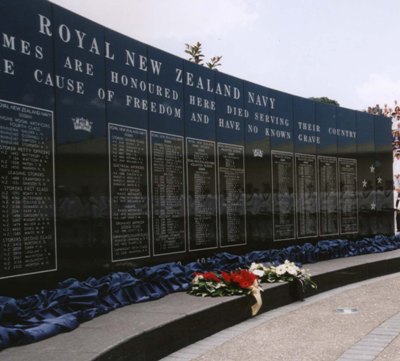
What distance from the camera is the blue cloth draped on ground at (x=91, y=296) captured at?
5523mm

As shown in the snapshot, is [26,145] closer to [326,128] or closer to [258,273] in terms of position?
[258,273]

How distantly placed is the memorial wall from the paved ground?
1869mm

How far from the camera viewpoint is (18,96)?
6.80m

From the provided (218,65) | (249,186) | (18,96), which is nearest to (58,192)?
(18,96)

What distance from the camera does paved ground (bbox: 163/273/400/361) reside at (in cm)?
605

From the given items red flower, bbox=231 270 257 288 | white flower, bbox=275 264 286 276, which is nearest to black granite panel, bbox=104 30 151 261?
red flower, bbox=231 270 257 288

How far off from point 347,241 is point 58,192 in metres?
Result: 7.83

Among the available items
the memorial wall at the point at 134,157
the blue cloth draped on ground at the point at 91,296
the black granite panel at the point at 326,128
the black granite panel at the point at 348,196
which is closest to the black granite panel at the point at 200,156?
the memorial wall at the point at 134,157

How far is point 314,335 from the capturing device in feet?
22.6

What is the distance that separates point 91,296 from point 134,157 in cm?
248

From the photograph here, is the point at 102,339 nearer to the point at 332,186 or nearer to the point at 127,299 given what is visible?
the point at 127,299

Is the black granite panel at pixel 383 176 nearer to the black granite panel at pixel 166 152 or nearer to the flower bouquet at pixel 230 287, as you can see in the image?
the black granite panel at pixel 166 152

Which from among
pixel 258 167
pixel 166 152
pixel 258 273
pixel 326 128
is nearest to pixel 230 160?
pixel 258 167

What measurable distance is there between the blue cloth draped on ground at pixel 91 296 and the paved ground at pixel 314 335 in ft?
3.28
